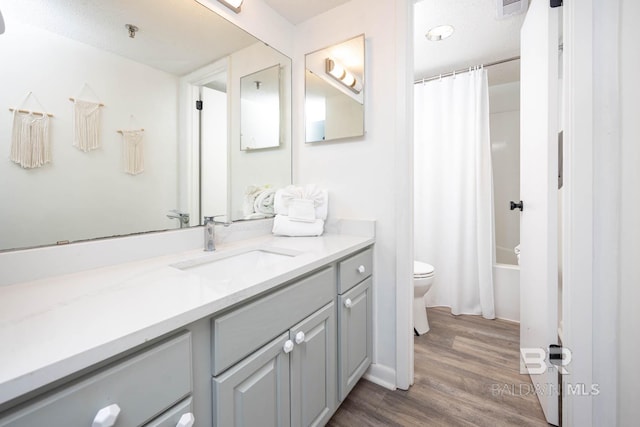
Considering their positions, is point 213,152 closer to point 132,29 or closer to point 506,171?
point 132,29

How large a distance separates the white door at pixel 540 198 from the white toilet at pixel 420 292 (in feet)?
1.89

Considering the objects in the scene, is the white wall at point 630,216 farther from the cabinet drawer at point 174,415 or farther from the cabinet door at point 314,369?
the cabinet drawer at point 174,415

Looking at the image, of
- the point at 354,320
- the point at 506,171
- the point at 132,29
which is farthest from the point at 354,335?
the point at 506,171

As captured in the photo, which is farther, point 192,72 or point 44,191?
point 192,72

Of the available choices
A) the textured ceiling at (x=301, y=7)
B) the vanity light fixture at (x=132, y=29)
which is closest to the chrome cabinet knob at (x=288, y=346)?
the vanity light fixture at (x=132, y=29)

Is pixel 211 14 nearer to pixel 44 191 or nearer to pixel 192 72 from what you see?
pixel 192 72

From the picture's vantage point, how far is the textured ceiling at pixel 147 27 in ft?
2.73

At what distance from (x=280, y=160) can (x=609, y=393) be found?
1.83 m

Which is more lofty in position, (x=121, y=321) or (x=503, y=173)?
(x=503, y=173)

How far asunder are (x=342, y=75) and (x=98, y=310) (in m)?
1.58

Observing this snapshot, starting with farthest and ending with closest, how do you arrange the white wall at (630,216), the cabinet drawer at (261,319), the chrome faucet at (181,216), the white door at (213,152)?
1. the white door at (213,152)
2. the chrome faucet at (181,216)
3. the white wall at (630,216)
4. the cabinet drawer at (261,319)

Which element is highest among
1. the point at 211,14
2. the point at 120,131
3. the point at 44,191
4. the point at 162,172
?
the point at 211,14

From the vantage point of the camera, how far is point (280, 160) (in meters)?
1.74

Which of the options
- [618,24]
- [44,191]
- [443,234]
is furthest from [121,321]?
[443,234]
